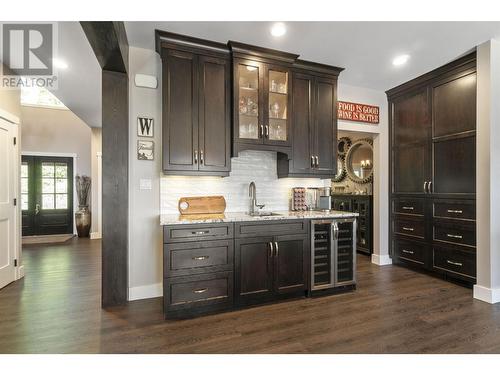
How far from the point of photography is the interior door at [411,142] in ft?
12.4

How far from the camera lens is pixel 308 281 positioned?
2941 mm

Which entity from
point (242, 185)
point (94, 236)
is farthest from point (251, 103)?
point (94, 236)

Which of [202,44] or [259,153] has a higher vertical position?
[202,44]

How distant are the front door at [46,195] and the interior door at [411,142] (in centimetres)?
756

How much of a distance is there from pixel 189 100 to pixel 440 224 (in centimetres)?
347

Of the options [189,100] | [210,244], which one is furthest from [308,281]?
[189,100]

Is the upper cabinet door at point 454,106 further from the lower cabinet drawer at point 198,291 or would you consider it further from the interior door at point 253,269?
the lower cabinet drawer at point 198,291

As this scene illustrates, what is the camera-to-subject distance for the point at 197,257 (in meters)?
2.53

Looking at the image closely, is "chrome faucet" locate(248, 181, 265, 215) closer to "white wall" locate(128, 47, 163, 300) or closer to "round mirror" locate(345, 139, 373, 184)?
"white wall" locate(128, 47, 163, 300)

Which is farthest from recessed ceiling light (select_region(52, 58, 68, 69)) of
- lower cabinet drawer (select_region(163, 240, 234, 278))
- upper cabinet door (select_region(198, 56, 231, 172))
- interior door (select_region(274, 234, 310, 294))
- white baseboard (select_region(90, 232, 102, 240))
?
white baseboard (select_region(90, 232, 102, 240))

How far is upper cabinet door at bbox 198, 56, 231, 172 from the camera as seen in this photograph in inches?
111

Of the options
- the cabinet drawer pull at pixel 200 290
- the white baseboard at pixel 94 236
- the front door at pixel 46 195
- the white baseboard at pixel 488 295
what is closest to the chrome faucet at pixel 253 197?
the cabinet drawer pull at pixel 200 290

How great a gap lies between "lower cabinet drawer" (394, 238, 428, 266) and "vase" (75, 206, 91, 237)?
6833mm
